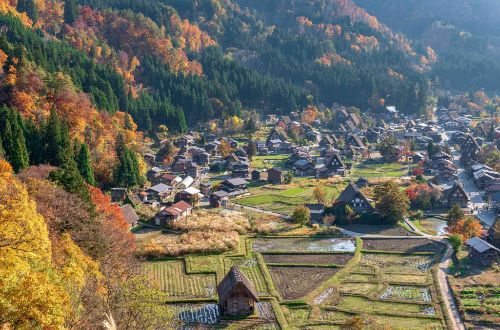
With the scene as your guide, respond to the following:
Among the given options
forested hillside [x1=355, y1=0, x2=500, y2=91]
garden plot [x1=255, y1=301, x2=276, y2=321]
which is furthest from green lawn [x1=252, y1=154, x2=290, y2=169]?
forested hillside [x1=355, y1=0, x2=500, y2=91]

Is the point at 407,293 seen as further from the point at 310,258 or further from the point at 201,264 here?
the point at 201,264

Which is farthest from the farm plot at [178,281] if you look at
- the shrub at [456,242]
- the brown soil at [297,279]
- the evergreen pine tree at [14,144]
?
the shrub at [456,242]

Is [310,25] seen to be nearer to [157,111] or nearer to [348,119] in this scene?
[348,119]

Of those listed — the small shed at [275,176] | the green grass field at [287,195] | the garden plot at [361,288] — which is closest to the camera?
the garden plot at [361,288]

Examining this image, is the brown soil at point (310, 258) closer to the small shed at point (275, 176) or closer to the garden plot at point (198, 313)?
the garden plot at point (198, 313)

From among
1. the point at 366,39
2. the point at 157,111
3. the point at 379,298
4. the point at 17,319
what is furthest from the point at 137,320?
the point at 366,39

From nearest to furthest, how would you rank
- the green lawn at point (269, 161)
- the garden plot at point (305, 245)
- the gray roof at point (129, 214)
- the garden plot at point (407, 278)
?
the garden plot at point (407, 278), the garden plot at point (305, 245), the gray roof at point (129, 214), the green lawn at point (269, 161)
